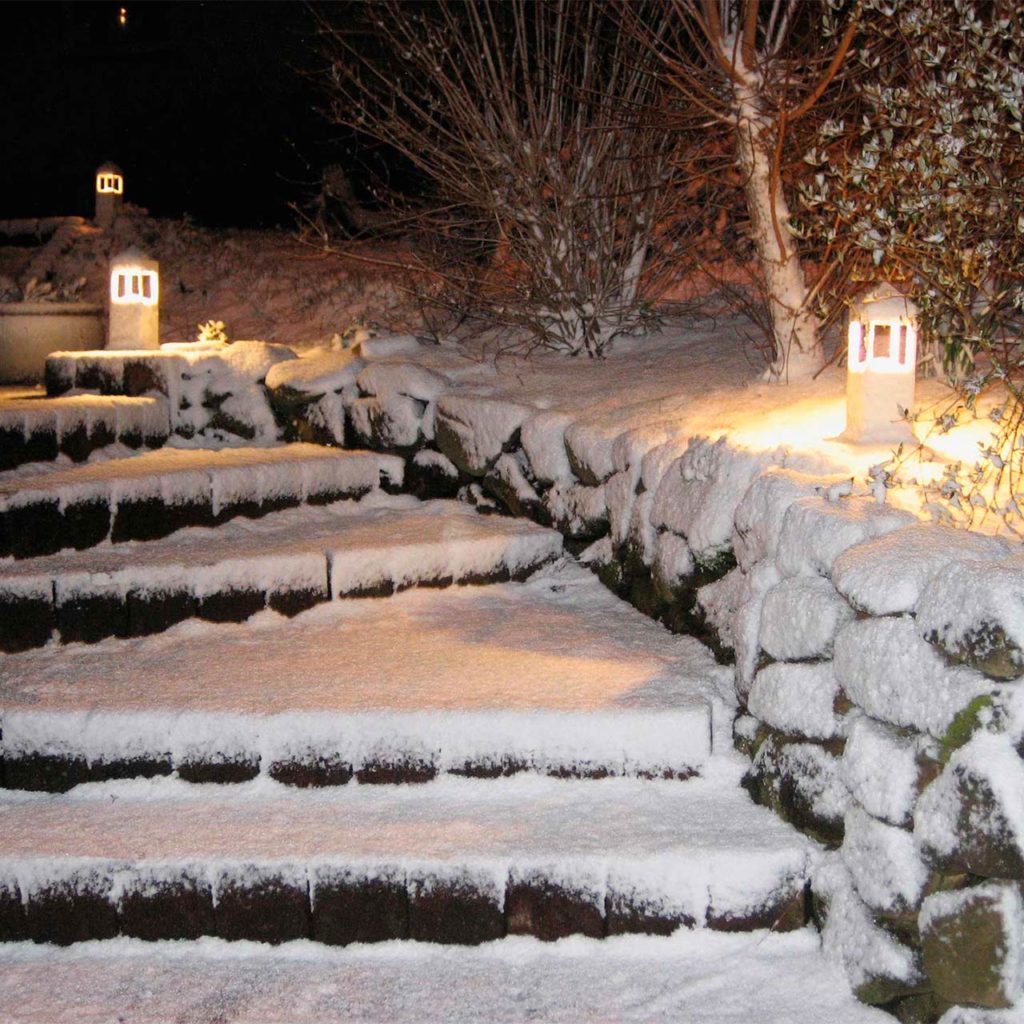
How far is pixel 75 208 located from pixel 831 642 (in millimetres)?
13113

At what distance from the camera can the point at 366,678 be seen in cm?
361

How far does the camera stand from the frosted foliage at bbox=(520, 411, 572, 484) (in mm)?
4879

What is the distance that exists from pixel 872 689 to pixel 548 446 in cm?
239

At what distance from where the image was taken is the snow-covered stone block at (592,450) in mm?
4547

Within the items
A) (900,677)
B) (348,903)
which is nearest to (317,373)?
(348,903)

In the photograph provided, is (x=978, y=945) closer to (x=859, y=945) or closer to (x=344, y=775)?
(x=859, y=945)

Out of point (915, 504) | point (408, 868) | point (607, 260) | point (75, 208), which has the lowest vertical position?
point (408, 868)

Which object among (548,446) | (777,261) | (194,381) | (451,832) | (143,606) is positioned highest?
(777,261)

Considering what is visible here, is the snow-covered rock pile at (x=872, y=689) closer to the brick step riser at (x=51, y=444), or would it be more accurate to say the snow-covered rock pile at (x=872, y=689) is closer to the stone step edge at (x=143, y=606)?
the stone step edge at (x=143, y=606)

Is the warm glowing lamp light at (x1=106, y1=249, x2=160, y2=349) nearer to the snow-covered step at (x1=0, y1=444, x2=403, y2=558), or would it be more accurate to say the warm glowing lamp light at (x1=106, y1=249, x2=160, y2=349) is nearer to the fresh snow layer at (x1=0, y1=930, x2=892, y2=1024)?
the snow-covered step at (x1=0, y1=444, x2=403, y2=558)

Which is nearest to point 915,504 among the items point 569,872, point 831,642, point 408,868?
point 831,642

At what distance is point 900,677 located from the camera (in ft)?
8.61

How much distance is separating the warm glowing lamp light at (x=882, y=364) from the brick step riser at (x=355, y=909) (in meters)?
1.46

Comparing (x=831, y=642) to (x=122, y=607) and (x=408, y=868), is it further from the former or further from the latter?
(x=122, y=607)
